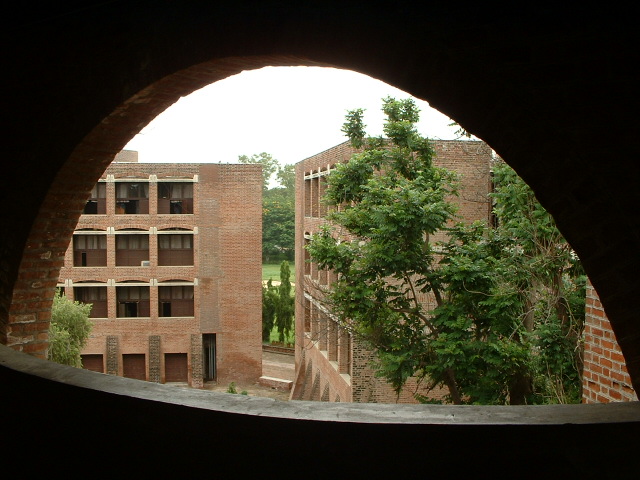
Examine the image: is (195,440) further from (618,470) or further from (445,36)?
(445,36)

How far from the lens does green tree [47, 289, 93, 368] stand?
18.5 metres

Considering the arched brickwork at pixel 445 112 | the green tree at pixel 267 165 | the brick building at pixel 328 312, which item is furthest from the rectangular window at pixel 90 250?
the green tree at pixel 267 165

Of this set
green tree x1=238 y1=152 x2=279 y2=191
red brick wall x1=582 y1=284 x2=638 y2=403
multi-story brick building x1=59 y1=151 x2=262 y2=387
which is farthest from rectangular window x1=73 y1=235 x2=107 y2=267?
green tree x1=238 y1=152 x2=279 y2=191

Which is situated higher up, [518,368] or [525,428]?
[525,428]

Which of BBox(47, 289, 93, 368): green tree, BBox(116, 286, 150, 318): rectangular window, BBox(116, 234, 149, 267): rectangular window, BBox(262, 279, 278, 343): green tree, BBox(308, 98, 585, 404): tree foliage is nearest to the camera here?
BBox(308, 98, 585, 404): tree foliage

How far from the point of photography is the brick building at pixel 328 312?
52.2ft

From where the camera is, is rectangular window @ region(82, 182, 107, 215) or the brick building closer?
the brick building

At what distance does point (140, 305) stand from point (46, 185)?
23.6 metres

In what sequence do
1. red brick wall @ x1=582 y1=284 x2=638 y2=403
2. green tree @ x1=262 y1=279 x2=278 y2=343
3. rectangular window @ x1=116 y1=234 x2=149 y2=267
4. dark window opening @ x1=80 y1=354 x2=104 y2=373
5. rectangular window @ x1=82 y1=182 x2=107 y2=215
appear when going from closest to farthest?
red brick wall @ x1=582 y1=284 x2=638 y2=403 < rectangular window @ x1=82 y1=182 x2=107 y2=215 < rectangular window @ x1=116 y1=234 x2=149 y2=267 < dark window opening @ x1=80 y1=354 x2=104 y2=373 < green tree @ x1=262 y1=279 x2=278 y2=343

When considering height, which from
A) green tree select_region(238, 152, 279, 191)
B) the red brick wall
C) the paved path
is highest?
green tree select_region(238, 152, 279, 191)

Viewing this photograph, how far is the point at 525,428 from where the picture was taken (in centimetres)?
195

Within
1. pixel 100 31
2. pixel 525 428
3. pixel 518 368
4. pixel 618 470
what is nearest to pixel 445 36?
pixel 525 428

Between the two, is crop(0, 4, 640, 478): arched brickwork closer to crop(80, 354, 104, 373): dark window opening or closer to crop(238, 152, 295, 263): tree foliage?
crop(80, 354, 104, 373): dark window opening

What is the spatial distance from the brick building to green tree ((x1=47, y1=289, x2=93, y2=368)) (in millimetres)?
7002
